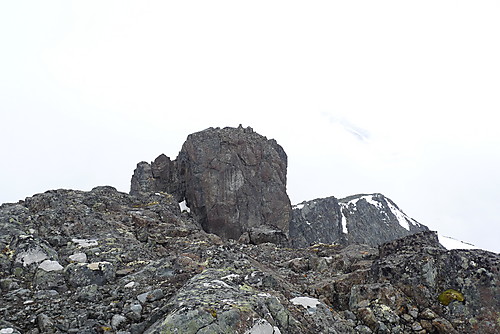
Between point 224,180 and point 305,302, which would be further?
point 224,180

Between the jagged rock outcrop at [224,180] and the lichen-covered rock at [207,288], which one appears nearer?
the lichen-covered rock at [207,288]

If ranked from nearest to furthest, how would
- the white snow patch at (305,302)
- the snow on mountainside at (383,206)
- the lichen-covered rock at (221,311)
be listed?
the lichen-covered rock at (221,311) → the white snow patch at (305,302) → the snow on mountainside at (383,206)

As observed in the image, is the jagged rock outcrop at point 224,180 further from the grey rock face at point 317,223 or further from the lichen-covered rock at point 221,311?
the lichen-covered rock at point 221,311

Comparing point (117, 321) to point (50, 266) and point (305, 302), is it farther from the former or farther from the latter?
point (305, 302)

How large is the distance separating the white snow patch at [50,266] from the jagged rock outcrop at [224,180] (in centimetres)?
5210

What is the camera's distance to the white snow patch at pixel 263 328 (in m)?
7.79

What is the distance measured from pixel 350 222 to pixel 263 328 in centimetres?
10540

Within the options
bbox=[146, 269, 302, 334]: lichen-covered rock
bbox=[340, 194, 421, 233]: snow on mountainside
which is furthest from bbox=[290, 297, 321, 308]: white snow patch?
bbox=[340, 194, 421, 233]: snow on mountainside

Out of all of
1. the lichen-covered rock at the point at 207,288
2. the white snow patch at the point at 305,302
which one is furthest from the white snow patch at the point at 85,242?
the white snow patch at the point at 305,302

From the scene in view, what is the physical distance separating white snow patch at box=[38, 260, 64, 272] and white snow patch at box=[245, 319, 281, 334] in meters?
8.96

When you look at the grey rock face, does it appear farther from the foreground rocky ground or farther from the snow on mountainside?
the foreground rocky ground

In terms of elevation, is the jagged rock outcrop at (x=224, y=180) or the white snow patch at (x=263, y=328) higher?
the jagged rock outcrop at (x=224, y=180)

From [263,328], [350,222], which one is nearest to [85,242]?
[263,328]

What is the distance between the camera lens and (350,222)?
106 metres
